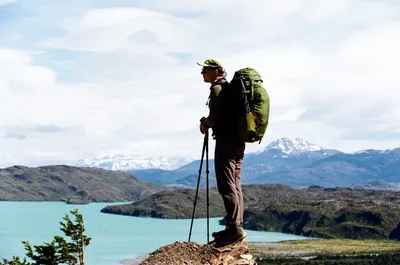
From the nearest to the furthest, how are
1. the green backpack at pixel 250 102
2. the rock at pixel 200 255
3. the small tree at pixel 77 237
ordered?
the green backpack at pixel 250 102
the rock at pixel 200 255
the small tree at pixel 77 237

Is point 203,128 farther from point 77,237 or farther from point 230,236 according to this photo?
point 77,237

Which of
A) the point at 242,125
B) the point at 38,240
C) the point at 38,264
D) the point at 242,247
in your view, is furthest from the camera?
the point at 38,240

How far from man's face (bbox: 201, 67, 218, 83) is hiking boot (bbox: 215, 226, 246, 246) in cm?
290

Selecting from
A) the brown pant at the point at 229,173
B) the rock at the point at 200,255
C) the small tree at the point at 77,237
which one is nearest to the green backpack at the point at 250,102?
the brown pant at the point at 229,173

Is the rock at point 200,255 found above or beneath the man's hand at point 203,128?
beneath

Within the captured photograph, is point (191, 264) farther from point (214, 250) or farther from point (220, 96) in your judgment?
point (220, 96)

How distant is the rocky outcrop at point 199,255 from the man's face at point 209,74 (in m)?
3.19

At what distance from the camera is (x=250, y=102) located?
10789 mm

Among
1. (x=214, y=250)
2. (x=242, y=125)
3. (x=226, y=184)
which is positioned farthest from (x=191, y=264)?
(x=242, y=125)

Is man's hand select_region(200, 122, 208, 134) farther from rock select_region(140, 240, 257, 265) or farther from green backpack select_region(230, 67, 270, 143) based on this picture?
rock select_region(140, 240, 257, 265)

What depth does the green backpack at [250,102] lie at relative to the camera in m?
10.7

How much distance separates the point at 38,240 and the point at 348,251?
319ft

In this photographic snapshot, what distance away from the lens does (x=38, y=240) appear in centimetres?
18175

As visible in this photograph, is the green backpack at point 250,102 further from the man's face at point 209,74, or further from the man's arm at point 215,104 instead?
the man's face at point 209,74
